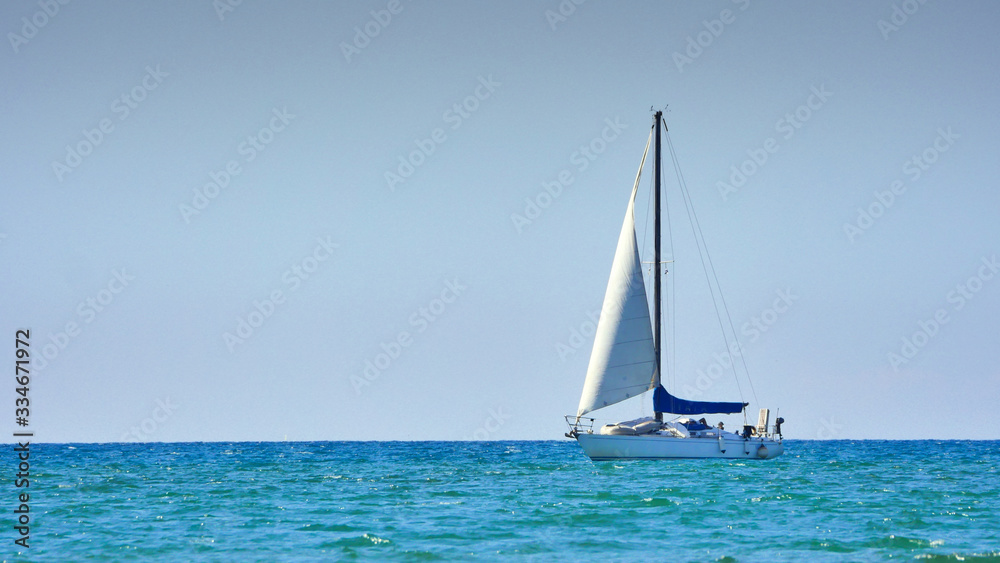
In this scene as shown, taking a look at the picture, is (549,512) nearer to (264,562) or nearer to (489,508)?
(489,508)

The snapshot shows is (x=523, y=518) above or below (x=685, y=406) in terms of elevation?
below

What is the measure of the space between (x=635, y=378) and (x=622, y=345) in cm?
166

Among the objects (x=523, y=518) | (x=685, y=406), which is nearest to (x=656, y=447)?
(x=685, y=406)

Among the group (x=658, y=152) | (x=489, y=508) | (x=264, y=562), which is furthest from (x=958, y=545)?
(x=658, y=152)

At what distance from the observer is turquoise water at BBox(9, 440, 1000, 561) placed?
21781mm

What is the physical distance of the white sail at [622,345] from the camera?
48.3 m

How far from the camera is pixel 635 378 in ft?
159

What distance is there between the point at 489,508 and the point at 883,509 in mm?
10758

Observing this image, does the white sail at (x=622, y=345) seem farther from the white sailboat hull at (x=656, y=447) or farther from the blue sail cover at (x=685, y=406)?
the white sailboat hull at (x=656, y=447)

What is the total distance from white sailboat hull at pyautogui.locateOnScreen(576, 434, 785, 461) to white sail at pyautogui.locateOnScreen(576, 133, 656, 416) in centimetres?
224

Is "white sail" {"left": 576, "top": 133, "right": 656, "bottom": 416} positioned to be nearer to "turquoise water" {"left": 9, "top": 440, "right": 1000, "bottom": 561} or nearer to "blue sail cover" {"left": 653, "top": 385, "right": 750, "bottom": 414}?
"blue sail cover" {"left": 653, "top": 385, "right": 750, "bottom": 414}

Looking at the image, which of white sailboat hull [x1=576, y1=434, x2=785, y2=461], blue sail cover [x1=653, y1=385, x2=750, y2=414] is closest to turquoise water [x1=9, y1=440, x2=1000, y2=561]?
white sailboat hull [x1=576, y1=434, x2=785, y2=461]

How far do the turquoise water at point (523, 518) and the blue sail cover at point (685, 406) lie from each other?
5742 mm

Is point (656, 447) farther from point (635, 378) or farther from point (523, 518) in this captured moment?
point (523, 518)
